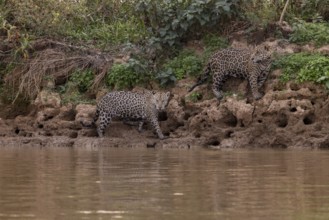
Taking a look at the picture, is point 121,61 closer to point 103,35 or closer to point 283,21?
point 103,35

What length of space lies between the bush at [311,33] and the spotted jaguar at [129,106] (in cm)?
302

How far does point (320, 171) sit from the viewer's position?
9.53 meters

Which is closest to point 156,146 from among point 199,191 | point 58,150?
point 58,150

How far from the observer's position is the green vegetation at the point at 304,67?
1554 centimetres

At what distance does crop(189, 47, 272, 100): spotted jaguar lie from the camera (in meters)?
16.3

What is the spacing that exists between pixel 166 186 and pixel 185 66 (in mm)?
9689

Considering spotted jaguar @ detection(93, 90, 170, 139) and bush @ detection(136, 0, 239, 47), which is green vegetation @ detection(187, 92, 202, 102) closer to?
spotted jaguar @ detection(93, 90, 170, 139)

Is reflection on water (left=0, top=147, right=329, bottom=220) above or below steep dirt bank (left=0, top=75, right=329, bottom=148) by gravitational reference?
below

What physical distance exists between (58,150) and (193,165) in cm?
A: 451

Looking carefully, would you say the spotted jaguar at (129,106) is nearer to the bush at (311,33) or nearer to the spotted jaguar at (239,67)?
the spotted jaguar at (239,67)

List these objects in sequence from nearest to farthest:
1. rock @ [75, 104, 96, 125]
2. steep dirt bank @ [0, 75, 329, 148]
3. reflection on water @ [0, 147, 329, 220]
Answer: reflection on water @ [0, 147, 329, 220] → steep dirt bank @ [0, 75, 329, 148] → rock @ [75, 104, 96, 125]

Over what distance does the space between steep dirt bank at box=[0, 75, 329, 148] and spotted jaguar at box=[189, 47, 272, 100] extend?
0.19 metres

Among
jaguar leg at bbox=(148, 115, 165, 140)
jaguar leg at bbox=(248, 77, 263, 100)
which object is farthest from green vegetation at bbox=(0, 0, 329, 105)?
jaguar leg at bbox=(248, 77, 263, 100)

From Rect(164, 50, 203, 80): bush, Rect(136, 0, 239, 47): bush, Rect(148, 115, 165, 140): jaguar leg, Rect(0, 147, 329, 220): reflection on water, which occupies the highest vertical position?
Rect(136, 0, 239, 47): bush
